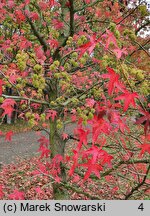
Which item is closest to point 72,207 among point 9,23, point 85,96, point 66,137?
point 85,96

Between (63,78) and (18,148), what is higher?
(63,78)

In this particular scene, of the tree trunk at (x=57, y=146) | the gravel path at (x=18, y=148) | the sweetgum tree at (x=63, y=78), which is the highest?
the sweetgum tree at (x=63, y=78)

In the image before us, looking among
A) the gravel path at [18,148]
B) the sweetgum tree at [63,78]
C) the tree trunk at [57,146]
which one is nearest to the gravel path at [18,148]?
the gravel path at [18,148]

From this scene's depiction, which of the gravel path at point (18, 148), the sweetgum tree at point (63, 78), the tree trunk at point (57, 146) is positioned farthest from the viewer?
the gravel path at point (18, 148)

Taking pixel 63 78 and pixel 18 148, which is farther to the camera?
pixel 18 148

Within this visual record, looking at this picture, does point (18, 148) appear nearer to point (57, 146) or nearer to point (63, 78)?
point (57, 146)

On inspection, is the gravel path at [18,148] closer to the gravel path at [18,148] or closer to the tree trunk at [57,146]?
the gravel path at [18,148]

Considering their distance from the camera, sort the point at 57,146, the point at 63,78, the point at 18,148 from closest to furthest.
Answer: the point at 63,78 → the point at 57,146 → the point at 18,148

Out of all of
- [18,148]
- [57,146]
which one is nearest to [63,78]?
[57,146]

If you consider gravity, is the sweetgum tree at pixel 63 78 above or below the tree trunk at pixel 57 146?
above

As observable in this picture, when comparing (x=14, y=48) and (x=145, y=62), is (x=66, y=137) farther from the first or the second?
(x=145, y=62)

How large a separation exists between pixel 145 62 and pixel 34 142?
34.7ft

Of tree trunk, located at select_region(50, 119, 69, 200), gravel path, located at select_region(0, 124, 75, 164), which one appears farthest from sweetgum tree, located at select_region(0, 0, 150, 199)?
gravel path, located at select_region(0, 124, 75, 164)

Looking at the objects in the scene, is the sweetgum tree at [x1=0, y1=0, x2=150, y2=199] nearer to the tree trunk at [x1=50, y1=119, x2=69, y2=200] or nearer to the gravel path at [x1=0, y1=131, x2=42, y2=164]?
the tree trunk at [x1=50, y1=119, x2=69, y2=200]
